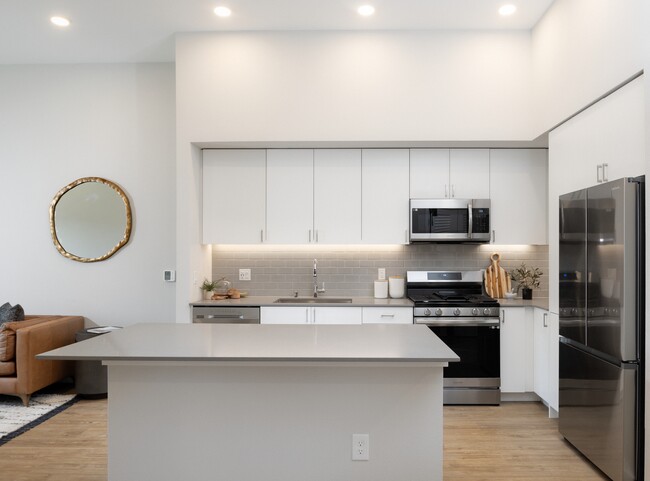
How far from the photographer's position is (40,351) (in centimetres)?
446

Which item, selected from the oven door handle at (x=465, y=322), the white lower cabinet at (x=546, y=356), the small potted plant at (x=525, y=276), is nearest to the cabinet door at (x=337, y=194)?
the oven door handle at (x=465, y=322)

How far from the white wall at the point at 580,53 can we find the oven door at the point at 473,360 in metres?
1.74

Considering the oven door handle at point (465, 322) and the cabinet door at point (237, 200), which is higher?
the cabinet door at point (237, 200)

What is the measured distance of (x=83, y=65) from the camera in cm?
520

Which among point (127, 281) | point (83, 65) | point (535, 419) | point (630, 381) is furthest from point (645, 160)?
point (83, 65)

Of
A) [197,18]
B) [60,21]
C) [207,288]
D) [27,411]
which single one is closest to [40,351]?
[27,411]

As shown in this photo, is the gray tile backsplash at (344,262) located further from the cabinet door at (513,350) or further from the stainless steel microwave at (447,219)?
the cabinet door at (513,350)

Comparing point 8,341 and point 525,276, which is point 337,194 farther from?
point 8,341

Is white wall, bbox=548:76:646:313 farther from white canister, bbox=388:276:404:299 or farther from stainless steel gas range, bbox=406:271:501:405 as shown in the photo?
white canister, bbox=388:276:404:299

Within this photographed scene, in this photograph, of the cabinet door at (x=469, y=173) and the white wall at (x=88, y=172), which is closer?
the cabinet door at (x=469, y=173)

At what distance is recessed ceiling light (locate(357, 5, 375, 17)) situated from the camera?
403cm

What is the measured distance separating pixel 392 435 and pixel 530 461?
49.1 inches

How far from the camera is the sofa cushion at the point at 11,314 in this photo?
4.70 m

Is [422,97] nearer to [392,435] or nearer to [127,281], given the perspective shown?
[392,435]
